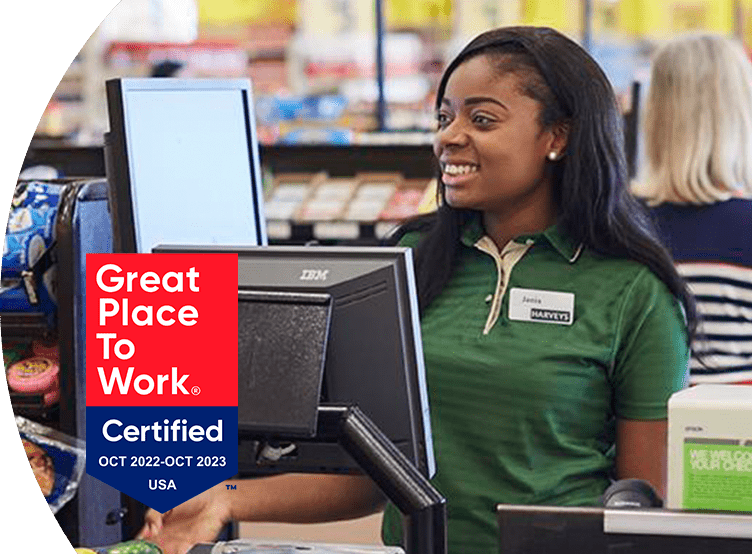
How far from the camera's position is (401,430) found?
6.66 feet

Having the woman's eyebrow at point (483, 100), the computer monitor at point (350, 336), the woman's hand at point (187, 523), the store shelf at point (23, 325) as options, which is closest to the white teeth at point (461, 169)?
the woman's eyebrow at point (483, 100)

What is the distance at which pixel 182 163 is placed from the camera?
265 cm

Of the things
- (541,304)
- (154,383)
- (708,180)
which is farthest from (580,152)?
(708,180)

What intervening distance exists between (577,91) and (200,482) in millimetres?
987

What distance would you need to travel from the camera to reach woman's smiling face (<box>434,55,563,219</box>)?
2.46 m

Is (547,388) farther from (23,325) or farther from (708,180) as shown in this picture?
(708,180)

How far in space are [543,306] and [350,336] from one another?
22.5 inches

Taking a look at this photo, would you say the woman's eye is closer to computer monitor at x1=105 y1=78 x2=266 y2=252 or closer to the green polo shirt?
the green polo shirt

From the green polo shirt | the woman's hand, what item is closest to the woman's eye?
the green polo shirt

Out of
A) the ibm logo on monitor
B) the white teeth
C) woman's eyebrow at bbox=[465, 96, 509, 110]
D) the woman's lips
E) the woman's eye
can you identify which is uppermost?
woman's eyebrow at bbox=[465, 96, 509, 110]

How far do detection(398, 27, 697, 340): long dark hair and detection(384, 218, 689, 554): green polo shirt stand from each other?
0.15 feet

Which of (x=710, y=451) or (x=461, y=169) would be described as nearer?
(x=710, y=451)

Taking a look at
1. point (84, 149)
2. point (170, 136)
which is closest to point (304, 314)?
point (170, 136)

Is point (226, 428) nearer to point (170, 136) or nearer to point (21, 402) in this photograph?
point (170, 136)
